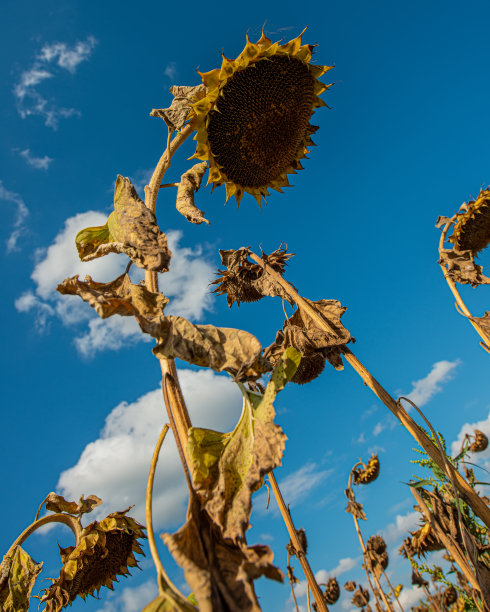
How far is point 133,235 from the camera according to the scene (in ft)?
3.80

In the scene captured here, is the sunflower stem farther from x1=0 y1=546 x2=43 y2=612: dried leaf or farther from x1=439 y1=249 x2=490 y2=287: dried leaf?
x1=439 y1=249 x2=490 y2=287: dried leaf

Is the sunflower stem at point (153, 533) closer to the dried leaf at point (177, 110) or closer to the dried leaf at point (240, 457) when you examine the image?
the dried leaf at point (240, 457)

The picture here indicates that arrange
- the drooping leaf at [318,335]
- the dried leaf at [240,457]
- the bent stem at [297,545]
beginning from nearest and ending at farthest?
1. the dried leaf at [240,457]
2. the bent stem at [297,545]
3. the drooping leaf at [318,335]

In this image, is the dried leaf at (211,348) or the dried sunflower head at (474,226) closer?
the dried leaf at (211,348)

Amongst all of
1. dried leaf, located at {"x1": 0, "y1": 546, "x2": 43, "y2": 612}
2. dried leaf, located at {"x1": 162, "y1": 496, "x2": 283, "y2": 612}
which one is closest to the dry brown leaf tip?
dried leaf, located at {"x1": 0, "y1": 546, "x2": 43, "y2": 612}

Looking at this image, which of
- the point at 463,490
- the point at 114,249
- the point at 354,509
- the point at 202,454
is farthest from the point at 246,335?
the point at 354,509

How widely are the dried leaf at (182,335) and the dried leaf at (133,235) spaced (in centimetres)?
9

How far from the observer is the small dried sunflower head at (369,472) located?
21.7 ft

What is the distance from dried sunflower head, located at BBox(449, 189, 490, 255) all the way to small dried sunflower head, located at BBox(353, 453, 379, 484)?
3.47 m

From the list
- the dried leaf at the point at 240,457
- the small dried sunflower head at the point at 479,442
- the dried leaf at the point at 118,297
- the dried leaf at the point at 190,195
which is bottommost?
the dried leaf at the point at 240,457

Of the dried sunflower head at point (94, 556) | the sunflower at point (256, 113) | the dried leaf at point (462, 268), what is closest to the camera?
the dried sunflower head at point (94, 556)

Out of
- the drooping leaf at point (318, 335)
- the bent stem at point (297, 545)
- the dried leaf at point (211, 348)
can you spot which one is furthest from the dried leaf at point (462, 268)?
the dried leaf at point (211, 348)

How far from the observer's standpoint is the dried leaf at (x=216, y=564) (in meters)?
0.85

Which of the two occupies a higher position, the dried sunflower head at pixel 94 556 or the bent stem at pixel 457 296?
the bent stem at pixel 457 296
